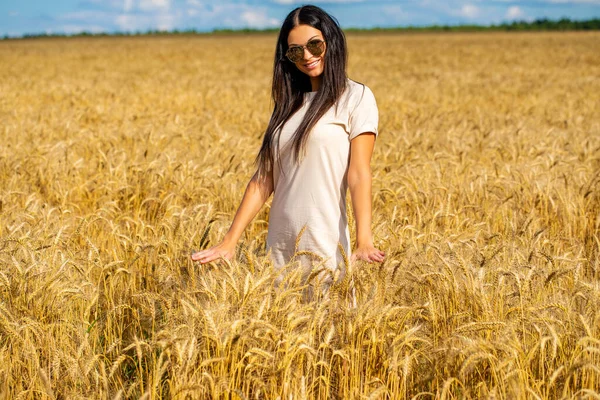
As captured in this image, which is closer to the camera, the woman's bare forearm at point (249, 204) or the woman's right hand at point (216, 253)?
the woman's right hand at point (216, 253)

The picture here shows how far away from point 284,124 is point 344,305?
2.76 ft

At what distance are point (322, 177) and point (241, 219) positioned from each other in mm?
391

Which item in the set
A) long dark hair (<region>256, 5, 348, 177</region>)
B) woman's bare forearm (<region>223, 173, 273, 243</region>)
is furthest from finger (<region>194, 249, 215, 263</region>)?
long dark hair (<region>256, 5, 348, 177</region>)

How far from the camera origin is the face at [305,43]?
2.58 metres

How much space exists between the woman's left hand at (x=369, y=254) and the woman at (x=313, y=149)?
47mm

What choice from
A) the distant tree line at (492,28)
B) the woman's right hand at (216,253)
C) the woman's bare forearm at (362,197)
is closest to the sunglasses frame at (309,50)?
the woman's bare forearm at (362,197)

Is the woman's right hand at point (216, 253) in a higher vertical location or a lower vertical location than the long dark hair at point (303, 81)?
lower

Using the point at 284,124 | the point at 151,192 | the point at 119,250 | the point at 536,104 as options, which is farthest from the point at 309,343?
the point at 536,104

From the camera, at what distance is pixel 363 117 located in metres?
2.55

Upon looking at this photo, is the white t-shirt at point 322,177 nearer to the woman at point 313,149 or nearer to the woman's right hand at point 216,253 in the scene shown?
the woman at point 313,149

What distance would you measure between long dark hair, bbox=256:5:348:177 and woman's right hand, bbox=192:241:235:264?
376 mm

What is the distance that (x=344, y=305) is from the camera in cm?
228

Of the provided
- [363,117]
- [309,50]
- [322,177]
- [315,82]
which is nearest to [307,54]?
[309,50]

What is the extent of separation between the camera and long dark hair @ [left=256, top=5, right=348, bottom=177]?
259cm
